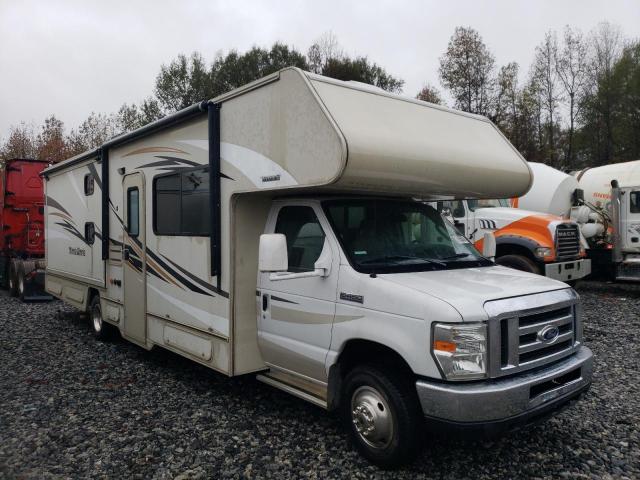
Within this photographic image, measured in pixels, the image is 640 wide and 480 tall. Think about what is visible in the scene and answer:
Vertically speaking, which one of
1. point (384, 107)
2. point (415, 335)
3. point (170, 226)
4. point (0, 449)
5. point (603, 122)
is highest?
point (603, 122)

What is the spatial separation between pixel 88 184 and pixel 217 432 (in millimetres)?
5333

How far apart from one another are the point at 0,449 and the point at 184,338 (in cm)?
195

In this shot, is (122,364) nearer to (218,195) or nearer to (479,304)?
(218,195)

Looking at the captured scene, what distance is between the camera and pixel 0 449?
4449 mm

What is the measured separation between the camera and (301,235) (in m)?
4.75

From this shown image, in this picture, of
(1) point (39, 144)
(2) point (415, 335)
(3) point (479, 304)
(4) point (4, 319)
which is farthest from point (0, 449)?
(1) point (39, 144)

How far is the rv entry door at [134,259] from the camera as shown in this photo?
21.9 ft

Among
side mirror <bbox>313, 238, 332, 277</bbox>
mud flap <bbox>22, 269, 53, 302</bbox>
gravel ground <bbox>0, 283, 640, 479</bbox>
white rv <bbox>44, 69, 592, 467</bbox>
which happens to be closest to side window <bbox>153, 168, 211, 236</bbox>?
white rv <bbox>44, 69, 592, 467</bbox>

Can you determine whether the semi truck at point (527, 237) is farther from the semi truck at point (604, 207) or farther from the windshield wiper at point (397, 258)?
the windshield wiper at point (397, 258)

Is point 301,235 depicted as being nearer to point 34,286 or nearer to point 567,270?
point 567,270

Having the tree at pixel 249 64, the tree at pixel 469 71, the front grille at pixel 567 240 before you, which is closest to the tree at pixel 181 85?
the tree at pixel 249 64

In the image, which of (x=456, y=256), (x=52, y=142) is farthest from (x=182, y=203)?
(x=52, y=142)

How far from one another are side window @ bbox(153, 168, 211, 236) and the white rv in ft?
0.08

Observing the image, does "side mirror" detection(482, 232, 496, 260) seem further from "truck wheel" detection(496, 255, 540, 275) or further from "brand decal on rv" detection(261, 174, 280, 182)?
"truck wheel" detection(496, 255, 540, 275)
